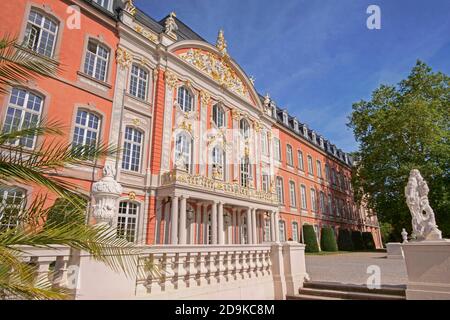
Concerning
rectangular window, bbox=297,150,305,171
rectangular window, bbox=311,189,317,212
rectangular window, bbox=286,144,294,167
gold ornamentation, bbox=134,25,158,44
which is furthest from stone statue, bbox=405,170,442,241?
rectangular window, bbox=311,189,317,212

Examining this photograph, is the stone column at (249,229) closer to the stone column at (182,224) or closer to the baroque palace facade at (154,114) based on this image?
the baroque palace facade at (154,114)

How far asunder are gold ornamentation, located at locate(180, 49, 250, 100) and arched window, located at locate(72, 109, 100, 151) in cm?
736

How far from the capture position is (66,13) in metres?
13.0

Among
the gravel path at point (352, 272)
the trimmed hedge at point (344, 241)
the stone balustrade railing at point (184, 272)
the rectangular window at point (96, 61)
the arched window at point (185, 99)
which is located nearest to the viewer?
the stone balustrade railing at point (184, 272)

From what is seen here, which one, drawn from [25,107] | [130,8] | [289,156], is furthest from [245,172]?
[25,107]

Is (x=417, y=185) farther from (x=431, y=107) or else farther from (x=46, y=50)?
(x=431, y=107)

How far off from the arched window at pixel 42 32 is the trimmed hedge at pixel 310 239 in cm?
2328

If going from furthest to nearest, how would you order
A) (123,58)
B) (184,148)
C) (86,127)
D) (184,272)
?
(184,148) < (123,58) < (86,127) < (184,272)

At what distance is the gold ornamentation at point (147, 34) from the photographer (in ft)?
52.1

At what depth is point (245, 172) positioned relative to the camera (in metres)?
22.1

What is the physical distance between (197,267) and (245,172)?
1670 cm

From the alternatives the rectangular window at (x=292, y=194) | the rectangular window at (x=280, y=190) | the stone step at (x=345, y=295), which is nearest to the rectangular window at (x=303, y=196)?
the rectangular window at (x=292, y=194)

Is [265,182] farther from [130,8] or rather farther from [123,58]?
[130,8]

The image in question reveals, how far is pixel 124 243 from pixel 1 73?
228 centimetres
